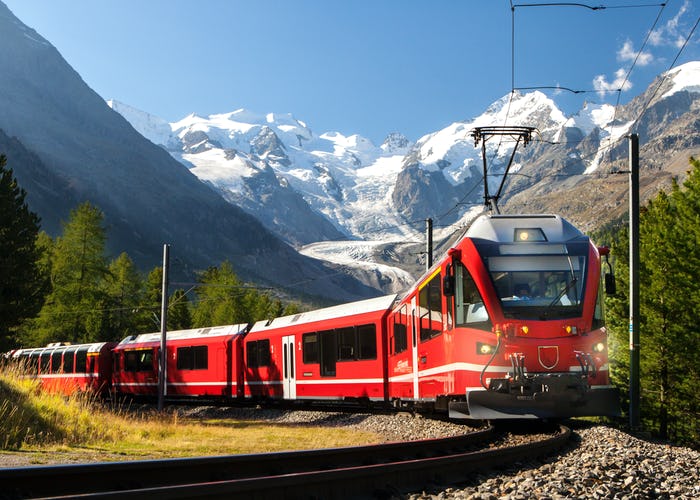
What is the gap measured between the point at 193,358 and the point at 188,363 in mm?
494

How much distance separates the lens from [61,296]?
54.0 meters

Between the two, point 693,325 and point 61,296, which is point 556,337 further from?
point 61,296

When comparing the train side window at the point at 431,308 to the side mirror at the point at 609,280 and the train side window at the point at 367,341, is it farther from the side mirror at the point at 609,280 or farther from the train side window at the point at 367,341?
the train side window at the point at 367,341

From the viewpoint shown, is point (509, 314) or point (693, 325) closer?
point (509, 314)

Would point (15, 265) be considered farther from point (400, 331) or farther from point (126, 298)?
point (126, 298)

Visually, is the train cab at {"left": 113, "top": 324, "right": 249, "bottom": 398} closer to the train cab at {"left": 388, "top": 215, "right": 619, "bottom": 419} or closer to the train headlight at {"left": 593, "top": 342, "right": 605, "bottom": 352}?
the train cab at {"left": 388, "top": 215, "right": 619, "bottom": 419}

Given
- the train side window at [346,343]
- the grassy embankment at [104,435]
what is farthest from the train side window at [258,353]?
the grassy embankment at [104,435]

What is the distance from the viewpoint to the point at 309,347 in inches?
1055

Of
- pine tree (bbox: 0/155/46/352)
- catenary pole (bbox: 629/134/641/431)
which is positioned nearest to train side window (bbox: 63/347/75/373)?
pine tree (bbox: 0/155/46/352)

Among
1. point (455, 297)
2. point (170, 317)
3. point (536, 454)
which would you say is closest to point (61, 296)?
point (170, 317)

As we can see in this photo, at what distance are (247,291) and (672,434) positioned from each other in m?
44.4

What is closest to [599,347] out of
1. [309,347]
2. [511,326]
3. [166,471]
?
[511,326]

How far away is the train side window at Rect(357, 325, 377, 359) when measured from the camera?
2302 cm

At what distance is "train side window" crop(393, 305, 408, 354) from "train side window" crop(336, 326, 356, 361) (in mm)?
3103
